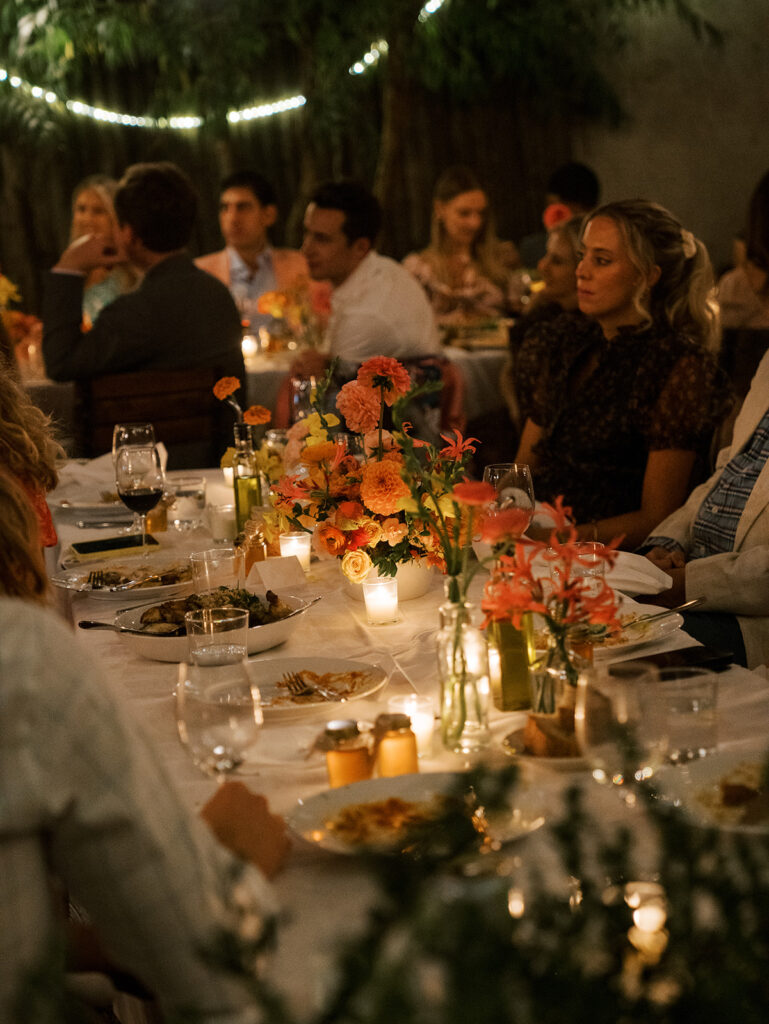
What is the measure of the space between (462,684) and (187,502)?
60.1 inches

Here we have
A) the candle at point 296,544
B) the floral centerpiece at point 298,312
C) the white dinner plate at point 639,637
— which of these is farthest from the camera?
the floral centerpiece at point 298,312

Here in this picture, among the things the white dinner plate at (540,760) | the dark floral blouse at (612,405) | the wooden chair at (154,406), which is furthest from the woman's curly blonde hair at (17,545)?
the wooden chair at (154,406)

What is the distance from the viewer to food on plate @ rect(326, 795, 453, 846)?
1009 mm

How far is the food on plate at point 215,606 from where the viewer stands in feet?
5.46

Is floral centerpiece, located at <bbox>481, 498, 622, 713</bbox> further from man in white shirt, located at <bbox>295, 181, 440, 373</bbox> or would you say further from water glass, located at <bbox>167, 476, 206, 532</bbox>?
man in white shirt, located at <bbox>295, 181, 440, 373</bbox>

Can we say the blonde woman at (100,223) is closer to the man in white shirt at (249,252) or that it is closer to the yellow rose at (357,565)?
the man in white shirt at (249,252)

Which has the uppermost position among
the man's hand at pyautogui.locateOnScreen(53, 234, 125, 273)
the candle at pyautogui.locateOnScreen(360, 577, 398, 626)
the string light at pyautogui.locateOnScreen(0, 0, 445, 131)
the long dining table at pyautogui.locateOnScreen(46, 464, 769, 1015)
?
the string light at pyautogui.locateOnScreen(0, 0, 445, 131)

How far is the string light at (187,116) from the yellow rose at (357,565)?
624 cm

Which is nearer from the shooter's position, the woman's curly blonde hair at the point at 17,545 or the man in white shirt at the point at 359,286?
the woman's curly blonde hair at the point at 17,545

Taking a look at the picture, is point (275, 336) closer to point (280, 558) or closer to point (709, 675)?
point (280, 558)

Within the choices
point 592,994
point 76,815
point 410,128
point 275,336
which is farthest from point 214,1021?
point 410,128

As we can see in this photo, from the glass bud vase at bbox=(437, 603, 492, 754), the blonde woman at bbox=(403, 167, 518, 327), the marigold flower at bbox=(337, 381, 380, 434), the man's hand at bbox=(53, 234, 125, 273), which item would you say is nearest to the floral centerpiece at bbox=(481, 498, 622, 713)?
the glass bud vase at bbox=(437, 603, 492, 754)

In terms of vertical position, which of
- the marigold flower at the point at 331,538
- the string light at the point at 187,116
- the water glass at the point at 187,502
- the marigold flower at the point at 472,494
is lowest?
the water glass at the point at 187,502

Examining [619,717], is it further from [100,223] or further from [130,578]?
[100,223]
